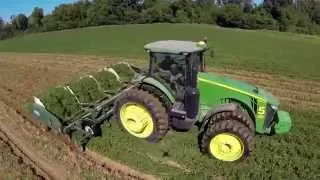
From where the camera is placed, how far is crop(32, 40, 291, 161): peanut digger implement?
907 cm

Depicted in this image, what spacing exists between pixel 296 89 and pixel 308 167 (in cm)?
952

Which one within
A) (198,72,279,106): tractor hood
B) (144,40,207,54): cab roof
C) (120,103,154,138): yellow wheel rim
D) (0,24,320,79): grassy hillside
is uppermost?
(144,40,207,54): cab roof

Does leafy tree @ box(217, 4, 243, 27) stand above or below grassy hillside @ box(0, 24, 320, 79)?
above

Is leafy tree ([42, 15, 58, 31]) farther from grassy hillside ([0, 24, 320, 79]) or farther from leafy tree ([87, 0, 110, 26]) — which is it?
grassy hillside ([0, 24, 320, 79])

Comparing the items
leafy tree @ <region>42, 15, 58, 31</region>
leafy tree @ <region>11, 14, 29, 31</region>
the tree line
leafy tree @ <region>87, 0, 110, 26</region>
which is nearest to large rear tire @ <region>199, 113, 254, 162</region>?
the tree line

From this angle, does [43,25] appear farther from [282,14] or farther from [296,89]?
[296,89]

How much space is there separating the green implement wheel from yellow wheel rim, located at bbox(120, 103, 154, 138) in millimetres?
1175

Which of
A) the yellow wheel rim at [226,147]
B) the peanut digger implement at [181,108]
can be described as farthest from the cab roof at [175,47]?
the yellow wheel rim at [226,147]

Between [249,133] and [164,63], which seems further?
[164,63]

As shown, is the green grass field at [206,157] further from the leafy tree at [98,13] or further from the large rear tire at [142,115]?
the leafy tree at [98,13]

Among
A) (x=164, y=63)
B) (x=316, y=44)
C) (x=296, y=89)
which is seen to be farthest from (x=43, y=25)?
(x=164, y=63)

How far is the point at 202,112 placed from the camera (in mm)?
9641

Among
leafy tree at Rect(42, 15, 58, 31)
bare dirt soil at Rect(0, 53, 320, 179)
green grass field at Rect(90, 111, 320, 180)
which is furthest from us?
leafy tree at Rect(42, 15, 58, 31)

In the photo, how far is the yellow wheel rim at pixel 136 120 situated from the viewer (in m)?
9.62
